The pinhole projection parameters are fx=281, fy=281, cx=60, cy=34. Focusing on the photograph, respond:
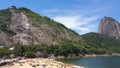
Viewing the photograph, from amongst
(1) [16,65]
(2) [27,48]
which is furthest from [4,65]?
(2) [27,48]

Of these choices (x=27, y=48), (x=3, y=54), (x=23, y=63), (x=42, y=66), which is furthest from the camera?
(x=27, y=48)

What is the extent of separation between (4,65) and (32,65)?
760cm

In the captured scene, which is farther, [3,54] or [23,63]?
[3,54]

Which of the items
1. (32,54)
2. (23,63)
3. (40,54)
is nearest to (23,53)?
(32,54)

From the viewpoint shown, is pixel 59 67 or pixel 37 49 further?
pixel 37 49

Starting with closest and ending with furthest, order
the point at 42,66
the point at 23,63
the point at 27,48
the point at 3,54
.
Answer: the point at 42,66 < the point at 23,63 < the point at 3,54 < the point at 27,48

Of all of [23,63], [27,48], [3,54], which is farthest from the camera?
[27,48]

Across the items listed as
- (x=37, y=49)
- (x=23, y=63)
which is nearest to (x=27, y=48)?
(x=37, y=49)

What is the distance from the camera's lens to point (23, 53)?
587 feet

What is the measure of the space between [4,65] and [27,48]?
115225 mm

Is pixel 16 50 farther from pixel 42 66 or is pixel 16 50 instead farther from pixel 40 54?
pixel 42 66

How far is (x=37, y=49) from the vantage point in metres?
197

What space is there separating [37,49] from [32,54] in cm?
1870

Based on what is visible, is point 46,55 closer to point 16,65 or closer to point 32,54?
point 32,54
